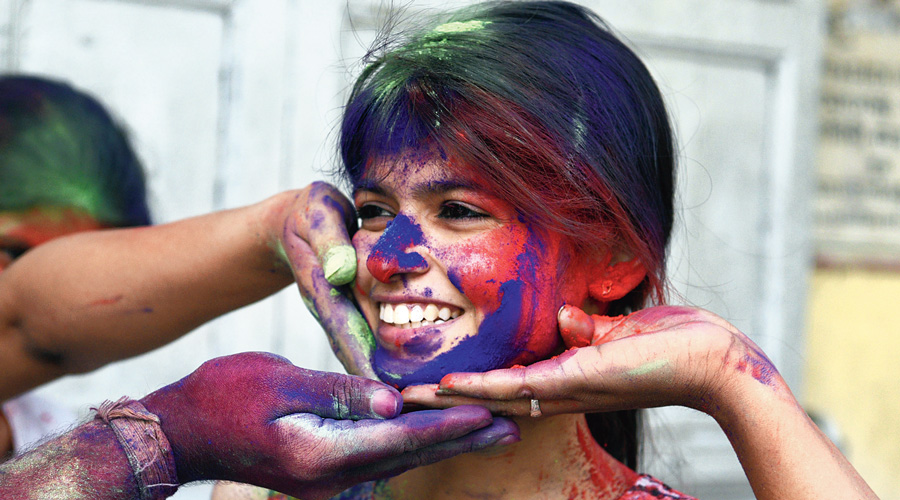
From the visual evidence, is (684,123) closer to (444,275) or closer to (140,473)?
(444,275)

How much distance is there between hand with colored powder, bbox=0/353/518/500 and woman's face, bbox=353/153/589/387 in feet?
0.60

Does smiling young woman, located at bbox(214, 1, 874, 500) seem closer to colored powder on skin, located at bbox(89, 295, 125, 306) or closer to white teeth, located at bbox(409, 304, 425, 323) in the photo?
white teeth, located at bbox(409, 304, 425, 323)

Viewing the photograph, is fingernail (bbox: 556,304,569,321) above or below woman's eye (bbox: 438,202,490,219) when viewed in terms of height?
below

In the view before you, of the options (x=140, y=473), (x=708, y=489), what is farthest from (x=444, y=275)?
(x=708, y=489)

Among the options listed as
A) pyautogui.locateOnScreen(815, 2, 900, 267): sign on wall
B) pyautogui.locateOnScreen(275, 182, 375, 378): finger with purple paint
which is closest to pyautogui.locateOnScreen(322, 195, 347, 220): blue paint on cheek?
pyautogui.locateOnScreen(275, 182, 375, 378): finger with purple paint

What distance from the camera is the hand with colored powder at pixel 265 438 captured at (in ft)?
4.33

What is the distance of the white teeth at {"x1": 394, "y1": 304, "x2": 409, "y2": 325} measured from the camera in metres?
1.61

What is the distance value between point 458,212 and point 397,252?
0.16m

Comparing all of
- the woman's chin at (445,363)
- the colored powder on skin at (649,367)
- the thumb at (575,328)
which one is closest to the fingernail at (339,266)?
the woman's chin at (445,363)

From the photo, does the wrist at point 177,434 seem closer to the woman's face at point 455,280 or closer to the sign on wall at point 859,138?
the woman's face at point 455,280

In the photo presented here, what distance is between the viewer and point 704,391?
54.6 inches

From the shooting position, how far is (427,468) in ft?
5.77

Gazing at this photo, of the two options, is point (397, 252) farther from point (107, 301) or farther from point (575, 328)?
point (107, 301)

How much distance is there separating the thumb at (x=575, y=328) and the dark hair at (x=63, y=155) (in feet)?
6.40
